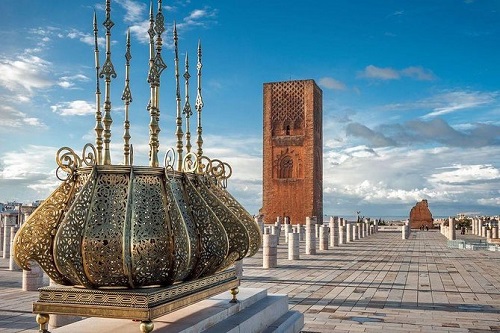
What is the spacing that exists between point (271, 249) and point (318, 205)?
2672cm

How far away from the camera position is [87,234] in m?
3.15

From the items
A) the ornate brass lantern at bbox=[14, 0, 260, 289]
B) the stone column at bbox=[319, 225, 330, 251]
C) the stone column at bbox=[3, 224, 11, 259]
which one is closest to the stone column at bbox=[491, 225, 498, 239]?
the stone column at bbox=[319, 225, 330, 251]

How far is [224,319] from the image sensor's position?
3.98 m

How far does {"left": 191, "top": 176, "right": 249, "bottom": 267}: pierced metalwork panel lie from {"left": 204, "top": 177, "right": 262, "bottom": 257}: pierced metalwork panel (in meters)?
0.13

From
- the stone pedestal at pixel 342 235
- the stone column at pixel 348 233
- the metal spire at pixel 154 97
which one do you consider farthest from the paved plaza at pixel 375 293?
the stone column at pixel 348 233

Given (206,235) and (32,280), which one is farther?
(32,280)

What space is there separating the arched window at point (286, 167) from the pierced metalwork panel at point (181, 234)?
34.1 meters

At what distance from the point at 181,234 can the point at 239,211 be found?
1.28 metres

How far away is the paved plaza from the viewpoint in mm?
5996

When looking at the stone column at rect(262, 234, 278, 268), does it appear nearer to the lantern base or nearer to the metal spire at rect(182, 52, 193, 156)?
the metal spire at rect(182, 52, 193, 156)

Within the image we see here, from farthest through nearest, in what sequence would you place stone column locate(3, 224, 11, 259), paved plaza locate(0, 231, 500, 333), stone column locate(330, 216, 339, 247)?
stone column locate(330, 216, 339, 247) < stone column locate(3, 224, 11, 259) < paved plaza locate(0, 231, 500, 333)

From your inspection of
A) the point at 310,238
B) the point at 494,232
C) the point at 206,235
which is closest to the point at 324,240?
the point at 310,238

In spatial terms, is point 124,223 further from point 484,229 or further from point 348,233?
point 484,229

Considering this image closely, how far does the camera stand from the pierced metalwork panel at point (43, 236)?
339cm
